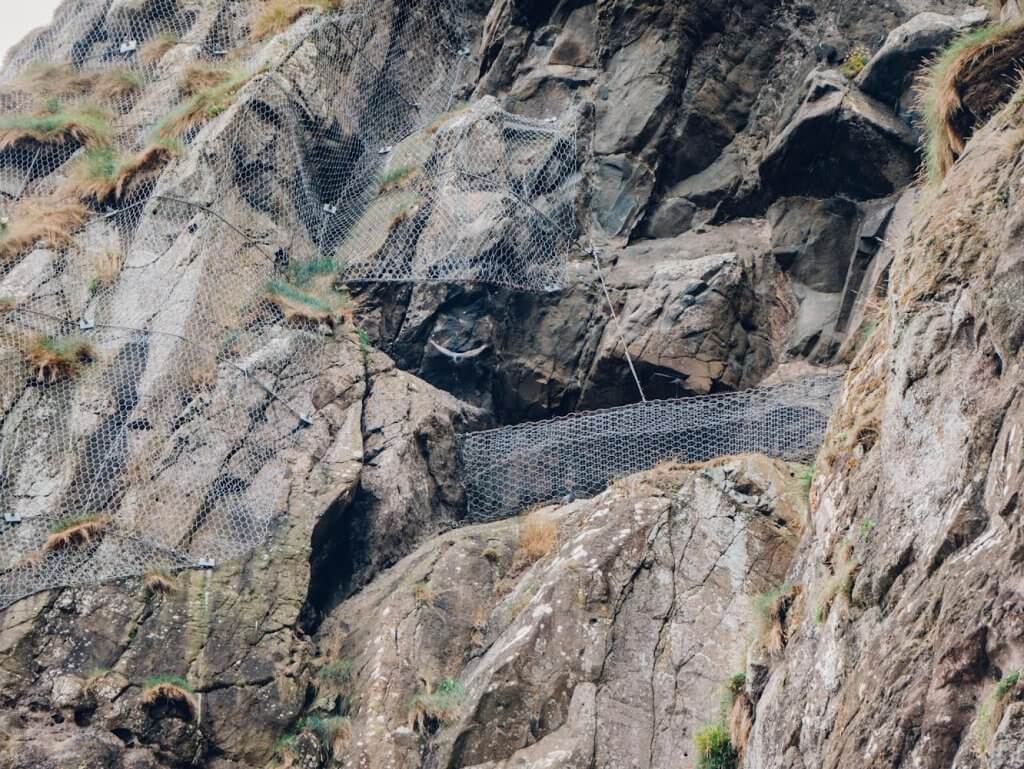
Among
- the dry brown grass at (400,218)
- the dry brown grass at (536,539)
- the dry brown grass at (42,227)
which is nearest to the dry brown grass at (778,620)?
the dry brown grass at (536,539)

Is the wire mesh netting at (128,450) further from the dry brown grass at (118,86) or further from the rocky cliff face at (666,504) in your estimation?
the dry brown grass at (118,86)

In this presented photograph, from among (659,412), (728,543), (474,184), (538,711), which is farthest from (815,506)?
(474,184)

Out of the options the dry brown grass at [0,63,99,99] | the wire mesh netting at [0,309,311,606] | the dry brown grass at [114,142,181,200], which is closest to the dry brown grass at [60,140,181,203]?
the dry brown grass at [114,142,181,200]

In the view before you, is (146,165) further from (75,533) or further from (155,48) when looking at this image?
(75,533)

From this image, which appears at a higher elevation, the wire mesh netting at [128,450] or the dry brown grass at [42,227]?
the dry brown grass at [42,227]

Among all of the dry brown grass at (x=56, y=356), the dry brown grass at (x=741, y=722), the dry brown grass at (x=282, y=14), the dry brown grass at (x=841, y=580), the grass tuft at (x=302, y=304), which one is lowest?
the dry brown grass at (x=741, y=722)

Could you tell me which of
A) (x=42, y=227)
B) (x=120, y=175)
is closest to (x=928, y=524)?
(x=42, y=227)
